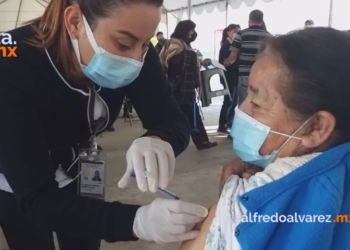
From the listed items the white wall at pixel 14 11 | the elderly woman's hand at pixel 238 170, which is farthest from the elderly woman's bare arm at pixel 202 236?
the white wall at pixel 14 11

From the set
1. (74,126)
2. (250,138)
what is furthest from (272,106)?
(74,126)

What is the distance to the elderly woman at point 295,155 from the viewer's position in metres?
0.76

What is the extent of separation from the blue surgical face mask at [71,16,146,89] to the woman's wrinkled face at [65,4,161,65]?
11mm

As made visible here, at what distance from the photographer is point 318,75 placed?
0.81 metres

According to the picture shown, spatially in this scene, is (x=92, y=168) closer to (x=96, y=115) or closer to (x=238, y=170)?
(x=96, y=115)

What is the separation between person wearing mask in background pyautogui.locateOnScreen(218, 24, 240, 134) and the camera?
4.79 meters

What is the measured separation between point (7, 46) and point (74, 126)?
0.27 m

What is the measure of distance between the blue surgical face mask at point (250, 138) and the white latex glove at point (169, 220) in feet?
0.61

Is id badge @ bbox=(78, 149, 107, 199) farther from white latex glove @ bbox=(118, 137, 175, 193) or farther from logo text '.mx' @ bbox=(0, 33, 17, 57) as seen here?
logo text '.mx' @ bbox=(0, 33, 17, 57)

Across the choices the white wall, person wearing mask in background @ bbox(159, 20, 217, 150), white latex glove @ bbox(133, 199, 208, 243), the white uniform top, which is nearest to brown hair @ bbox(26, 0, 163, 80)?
the white uniform top

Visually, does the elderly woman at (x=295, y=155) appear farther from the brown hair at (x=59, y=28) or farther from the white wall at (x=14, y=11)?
the white wall at (x=14, y=11)

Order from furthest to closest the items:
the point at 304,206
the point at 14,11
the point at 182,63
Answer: the point at 14,11
the point at 182,63
the point at 304,206

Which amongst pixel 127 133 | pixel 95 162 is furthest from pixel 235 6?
pixel 95 162

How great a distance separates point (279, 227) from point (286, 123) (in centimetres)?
23
